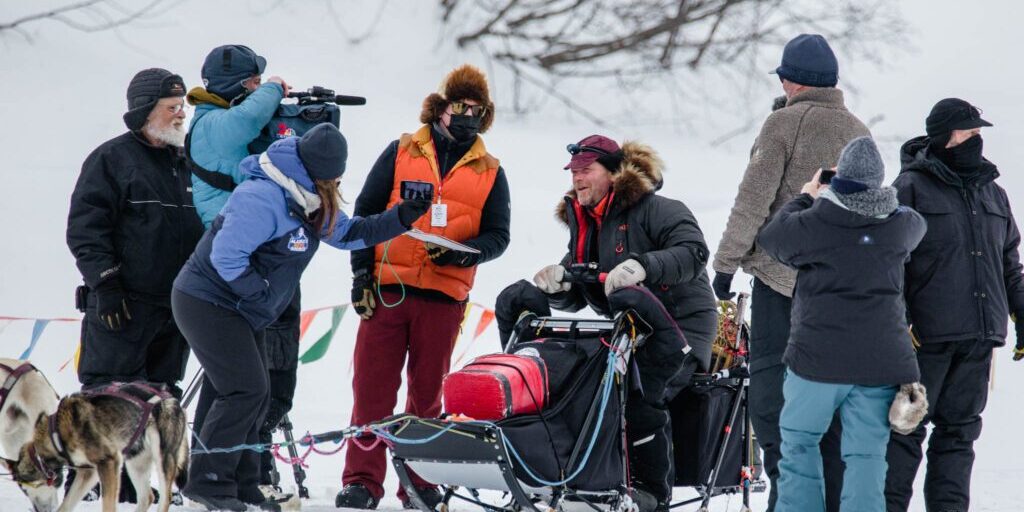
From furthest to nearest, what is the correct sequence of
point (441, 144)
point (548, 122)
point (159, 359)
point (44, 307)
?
point (548, 122) < point (44, 307) < point (441, 144) < point (159, 359)

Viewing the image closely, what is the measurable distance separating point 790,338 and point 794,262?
25 centimetres

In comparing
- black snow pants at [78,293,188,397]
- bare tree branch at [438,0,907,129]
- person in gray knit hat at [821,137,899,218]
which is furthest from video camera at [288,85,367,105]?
bare tree branch at [438,0,907,129]

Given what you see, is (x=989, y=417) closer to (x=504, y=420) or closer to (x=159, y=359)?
(x=504, y=420)

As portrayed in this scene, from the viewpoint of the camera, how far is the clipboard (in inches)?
197

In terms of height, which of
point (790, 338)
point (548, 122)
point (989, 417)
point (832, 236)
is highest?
point (548, 122)

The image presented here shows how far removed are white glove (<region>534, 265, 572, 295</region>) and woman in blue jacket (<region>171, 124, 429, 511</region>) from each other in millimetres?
934

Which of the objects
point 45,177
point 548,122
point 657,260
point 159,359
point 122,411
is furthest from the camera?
point 548,122

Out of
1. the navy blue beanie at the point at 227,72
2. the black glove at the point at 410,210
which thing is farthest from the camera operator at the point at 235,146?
the black glove at the point at 410,210

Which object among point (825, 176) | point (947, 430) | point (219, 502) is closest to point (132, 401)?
point (219, 502)

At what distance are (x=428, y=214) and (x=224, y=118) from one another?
980 millimetres

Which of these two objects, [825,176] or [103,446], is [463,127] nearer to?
[825,176]

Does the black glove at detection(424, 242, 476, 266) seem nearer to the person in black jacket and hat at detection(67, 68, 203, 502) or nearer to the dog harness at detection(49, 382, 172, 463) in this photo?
the person in black jacket and hat at detection(67, 68, 203, 502)

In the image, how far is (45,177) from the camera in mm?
8188

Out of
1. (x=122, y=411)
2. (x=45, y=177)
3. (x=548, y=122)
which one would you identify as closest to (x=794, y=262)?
(x=122, y=411)
